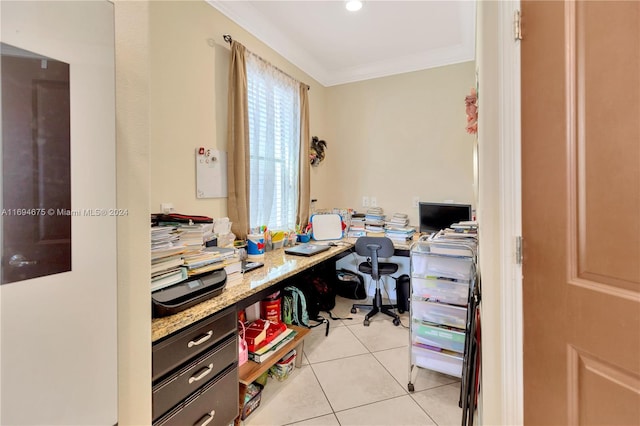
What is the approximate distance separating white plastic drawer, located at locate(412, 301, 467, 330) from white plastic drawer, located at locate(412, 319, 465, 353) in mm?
44

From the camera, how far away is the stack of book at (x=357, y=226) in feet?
11.0

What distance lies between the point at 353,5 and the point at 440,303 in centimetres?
241

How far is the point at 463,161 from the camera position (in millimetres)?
3068

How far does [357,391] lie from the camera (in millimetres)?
1860

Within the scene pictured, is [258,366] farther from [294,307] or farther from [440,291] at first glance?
[440,291]

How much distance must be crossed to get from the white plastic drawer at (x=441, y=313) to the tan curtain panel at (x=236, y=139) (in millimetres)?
1520

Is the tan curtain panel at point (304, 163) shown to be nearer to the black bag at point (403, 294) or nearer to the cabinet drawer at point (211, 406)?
the black bag at point (403, 294)

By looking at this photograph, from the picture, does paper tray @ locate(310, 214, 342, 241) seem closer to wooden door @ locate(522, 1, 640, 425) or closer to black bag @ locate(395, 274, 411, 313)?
black bag @ locate(395, 274, 411, 313)

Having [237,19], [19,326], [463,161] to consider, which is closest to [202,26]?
[237,19]

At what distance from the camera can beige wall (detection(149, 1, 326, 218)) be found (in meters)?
1.75

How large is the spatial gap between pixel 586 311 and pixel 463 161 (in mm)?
2593

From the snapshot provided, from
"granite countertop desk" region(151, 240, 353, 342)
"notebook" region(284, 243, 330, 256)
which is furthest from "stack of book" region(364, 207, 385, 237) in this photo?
Result: "notebook" region(284, 243, 330, 256)

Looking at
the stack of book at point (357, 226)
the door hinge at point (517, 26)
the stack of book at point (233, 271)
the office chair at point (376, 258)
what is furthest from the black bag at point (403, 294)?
the door hinge at point (517, 26)

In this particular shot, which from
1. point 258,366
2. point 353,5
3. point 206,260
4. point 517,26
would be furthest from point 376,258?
point 353,5
